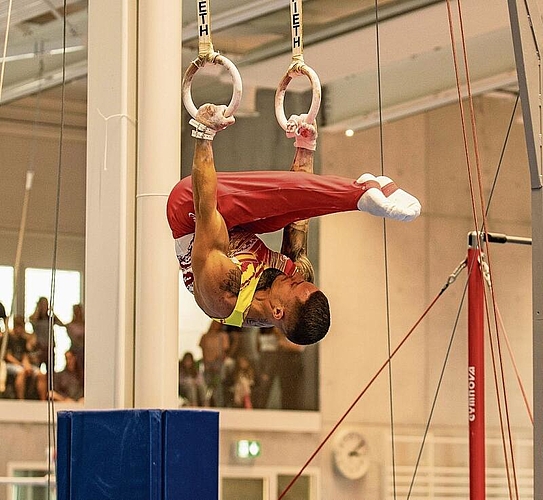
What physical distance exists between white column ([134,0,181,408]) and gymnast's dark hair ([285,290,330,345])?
4.00ft

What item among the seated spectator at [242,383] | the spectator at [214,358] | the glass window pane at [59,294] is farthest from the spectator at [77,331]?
the seated spectator at [242,383]

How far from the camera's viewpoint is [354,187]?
3.05 meters

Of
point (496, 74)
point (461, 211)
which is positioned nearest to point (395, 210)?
point (496, 74)

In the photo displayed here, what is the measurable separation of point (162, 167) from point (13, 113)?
14.2 feet

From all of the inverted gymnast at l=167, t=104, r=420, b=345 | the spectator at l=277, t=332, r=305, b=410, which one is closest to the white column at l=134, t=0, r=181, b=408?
the inverted gymnast at l=167, t=104, r=420, b=345

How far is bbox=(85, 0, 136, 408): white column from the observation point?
14.4 ft

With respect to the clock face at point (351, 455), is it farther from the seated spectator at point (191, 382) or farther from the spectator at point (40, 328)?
the spectator at point (40, 328)

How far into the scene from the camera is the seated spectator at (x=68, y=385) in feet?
28.4

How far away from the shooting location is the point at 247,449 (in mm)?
8945

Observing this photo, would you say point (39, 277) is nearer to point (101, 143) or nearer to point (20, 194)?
point (20, 194)

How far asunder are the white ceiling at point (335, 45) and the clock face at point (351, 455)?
269 centimetres

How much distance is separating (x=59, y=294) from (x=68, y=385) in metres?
0.75

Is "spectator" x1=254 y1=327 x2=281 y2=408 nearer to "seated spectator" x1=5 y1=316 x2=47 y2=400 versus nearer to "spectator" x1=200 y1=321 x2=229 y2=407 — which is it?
"spectator" x1=200 y1=321 x2=229 y2=407

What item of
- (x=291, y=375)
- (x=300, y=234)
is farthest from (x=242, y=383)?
(x=300, y=234)
